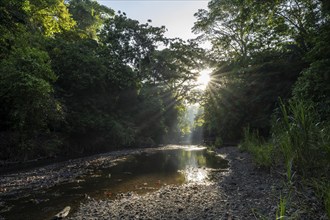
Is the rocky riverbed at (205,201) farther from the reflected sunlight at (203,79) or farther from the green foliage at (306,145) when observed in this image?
the reflected sunlight at (203,79)

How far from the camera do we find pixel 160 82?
3800 cm

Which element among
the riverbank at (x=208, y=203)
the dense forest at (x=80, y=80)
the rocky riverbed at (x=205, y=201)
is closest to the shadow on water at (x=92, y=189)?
the rocky riverbed at (x=205, y=201)

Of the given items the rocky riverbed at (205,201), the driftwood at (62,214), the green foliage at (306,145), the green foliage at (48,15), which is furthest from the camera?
the green foliage at (48,15)

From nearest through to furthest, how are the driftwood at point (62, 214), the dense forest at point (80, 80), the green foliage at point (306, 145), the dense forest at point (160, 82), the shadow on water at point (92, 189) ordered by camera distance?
the green foliage at point (306, 145) → the driftwood at point (62, 214) → the shadow on water at point (92, 189) → the dense forest at point (160, 82) → the dense forest at point (80, 80)

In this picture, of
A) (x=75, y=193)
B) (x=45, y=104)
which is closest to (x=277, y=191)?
(x=75, y=193)

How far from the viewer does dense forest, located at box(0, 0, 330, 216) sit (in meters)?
8.59

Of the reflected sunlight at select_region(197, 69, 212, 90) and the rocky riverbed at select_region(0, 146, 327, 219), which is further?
the reflected sunlight at select_region(197, 69, 212, 90)

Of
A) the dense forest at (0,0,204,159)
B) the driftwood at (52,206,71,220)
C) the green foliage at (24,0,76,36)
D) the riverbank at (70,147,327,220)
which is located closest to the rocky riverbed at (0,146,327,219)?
the riverbank at (70,147,327,220)

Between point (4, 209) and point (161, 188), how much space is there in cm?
432

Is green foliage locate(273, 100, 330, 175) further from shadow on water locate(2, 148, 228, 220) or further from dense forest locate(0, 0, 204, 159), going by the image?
dense forest locate(0, 0, 204, 159)

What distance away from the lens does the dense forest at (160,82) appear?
859 centimetres

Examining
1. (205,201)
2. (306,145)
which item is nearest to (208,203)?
(205,201)

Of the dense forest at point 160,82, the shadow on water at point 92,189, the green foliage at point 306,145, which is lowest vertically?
the shadow on water at point 92,189

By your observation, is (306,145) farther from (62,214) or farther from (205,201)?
(62,214)
